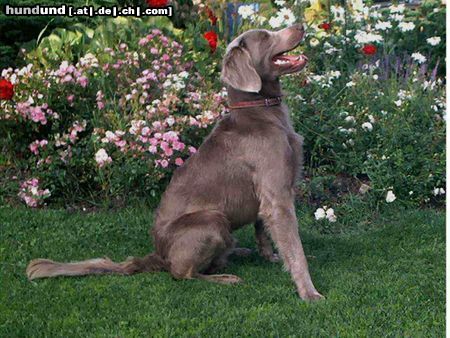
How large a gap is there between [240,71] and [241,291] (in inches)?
51.4

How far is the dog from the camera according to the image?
462 centimetres

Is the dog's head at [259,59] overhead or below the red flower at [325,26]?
overhead

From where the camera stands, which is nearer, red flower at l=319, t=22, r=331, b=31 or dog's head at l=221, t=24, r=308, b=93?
dog's head at l=221, t=24, r=308, b=93

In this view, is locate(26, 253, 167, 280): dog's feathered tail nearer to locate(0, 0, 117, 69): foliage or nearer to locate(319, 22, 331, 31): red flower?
locate(319, 22, 331, 31): red flower

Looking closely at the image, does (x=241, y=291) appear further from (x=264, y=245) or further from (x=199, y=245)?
(x=264, y=245)

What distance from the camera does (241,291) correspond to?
4.55m

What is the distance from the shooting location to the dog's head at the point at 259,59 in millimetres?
4648

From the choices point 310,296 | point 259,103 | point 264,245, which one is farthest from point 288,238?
point 259,103

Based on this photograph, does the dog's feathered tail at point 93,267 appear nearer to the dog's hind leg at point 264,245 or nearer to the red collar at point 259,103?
the dog's hind leg at point 264,245

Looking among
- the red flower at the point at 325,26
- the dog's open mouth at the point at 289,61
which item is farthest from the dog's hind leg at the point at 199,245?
the red flower at the point at 325,26

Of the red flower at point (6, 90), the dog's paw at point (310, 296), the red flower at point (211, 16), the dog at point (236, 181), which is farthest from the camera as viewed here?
the red flower at point (211, 16)

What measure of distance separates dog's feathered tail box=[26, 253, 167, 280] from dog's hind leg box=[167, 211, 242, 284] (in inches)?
7.4

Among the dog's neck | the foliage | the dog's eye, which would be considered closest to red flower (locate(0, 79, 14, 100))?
the foliage

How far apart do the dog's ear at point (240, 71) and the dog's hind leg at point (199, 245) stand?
31.2 inches
